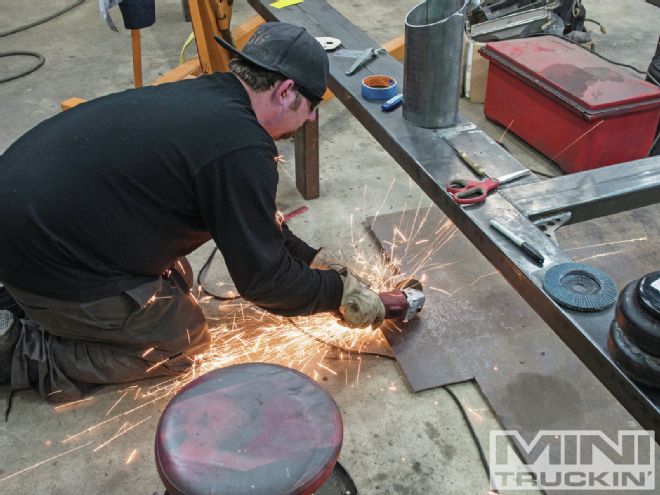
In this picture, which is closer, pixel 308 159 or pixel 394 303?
pixel 394 303

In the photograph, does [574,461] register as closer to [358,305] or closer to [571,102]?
[358,305]

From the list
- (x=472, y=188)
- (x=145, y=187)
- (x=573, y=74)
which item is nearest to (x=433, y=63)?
(x=472, y=188)

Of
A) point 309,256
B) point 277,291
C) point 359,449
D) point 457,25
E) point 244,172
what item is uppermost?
point 457,25

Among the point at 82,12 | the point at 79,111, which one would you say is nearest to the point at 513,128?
the point at 79,111

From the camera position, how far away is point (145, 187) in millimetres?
1803

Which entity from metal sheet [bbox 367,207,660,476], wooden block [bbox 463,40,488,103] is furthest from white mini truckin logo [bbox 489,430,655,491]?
wooden block [bbox 463,40,488,103]

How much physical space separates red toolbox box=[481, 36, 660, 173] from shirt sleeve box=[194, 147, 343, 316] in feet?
6.98

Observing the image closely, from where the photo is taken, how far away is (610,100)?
3.23m

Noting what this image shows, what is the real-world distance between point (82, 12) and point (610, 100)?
527 centimetres

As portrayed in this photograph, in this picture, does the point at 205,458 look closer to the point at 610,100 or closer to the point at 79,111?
the point at 79,111

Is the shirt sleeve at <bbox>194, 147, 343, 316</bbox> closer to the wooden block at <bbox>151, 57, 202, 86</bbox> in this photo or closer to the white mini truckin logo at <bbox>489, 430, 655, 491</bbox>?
the white mini truckin logo at <bbox>489, 430, 655, 491</bbox>

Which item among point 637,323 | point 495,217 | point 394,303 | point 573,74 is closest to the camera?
point 637,323

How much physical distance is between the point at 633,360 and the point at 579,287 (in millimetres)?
287

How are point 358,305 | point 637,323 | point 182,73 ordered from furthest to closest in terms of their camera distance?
point 182,73 < point 358,305 < point 637,323
